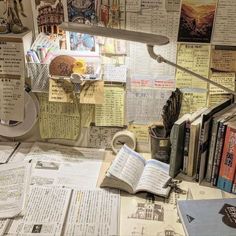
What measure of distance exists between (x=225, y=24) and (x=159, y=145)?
1.56 ft

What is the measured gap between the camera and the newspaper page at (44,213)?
1054 mm

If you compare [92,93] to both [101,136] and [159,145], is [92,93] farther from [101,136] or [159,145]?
[159,145]

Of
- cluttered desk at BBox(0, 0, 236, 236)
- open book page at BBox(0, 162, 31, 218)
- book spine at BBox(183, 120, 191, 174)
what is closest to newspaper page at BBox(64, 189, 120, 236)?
cluttered desk at BBox(0, 0, 236, 236)

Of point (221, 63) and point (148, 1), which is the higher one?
point (148, 1)

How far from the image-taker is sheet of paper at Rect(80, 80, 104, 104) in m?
1.34

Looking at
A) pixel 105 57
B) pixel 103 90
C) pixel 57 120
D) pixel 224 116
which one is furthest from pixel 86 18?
pixel 224 116

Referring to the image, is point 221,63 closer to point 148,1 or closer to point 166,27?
point 166,27

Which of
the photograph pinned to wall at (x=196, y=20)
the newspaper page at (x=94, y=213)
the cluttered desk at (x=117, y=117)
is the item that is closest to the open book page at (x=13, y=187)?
the cluttered desk at (x=117, y=117)

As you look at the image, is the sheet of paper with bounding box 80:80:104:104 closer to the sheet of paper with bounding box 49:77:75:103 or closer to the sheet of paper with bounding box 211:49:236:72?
the sheet of paper with bounding box 49:77:75:103

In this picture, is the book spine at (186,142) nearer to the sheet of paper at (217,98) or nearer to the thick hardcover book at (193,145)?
the thick hardcover book at (193,145)

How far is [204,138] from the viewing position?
1215mm

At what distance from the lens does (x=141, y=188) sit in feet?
3.98

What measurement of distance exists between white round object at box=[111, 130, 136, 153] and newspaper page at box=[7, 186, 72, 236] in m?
0.29

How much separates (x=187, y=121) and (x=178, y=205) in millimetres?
284
